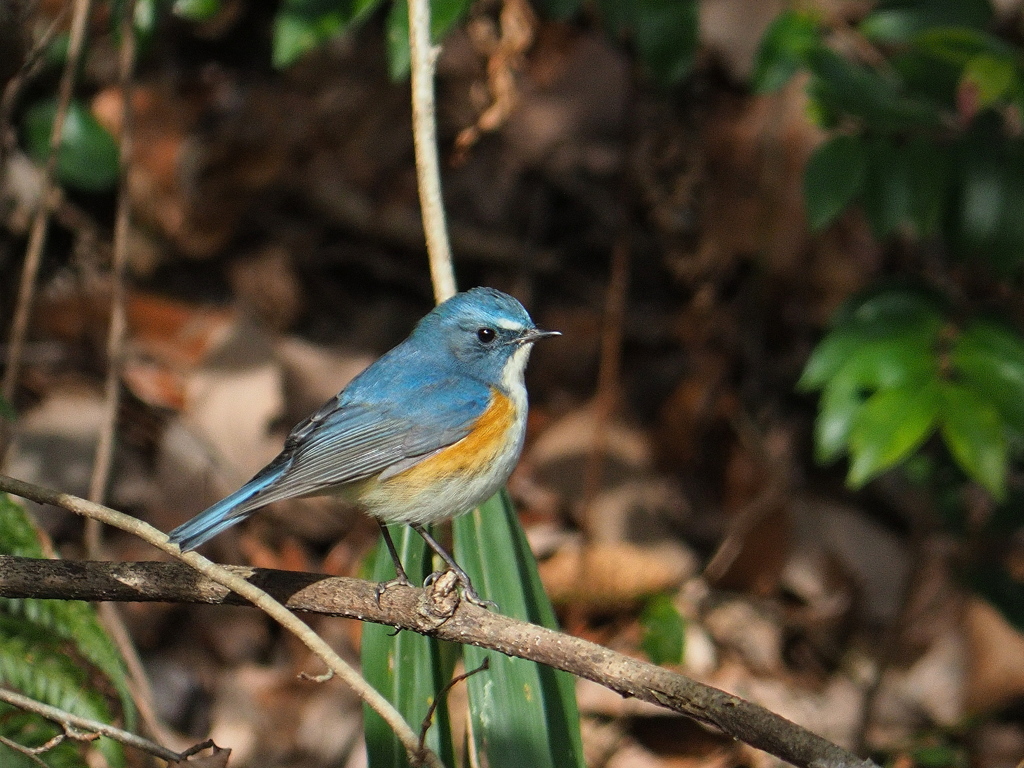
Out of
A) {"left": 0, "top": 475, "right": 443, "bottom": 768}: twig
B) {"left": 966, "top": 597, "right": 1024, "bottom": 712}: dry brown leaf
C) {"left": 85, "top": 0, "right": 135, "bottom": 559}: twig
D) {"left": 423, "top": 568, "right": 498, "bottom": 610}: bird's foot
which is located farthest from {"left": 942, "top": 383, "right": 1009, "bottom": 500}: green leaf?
{"left": 85, "top": 0, "right": 135, "bottom": 559}: twig

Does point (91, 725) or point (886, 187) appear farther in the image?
point (886, 187)

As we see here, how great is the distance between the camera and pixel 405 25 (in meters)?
3.90

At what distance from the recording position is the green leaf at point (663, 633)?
187 inches

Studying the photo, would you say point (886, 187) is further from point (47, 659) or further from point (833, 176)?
point (47, 659)

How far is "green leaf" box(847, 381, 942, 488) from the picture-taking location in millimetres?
3473

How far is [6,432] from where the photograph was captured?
538 cm

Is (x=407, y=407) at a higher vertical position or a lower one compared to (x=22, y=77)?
lower

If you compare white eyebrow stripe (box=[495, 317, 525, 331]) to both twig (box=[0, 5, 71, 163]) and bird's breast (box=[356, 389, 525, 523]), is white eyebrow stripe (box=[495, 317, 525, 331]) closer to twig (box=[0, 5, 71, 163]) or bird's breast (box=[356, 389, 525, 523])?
bird's breast (box=[356, 389, 525, 523])

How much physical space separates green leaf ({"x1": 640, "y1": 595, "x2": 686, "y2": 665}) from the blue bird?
144 cm

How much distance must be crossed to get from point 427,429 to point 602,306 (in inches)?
144

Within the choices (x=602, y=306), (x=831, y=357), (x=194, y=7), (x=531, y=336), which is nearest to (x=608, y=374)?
(x=602, y=306)

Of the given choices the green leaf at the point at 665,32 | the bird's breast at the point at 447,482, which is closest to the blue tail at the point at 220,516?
the bird's breast at the point at 447,482

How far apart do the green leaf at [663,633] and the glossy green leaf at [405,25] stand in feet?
8.32

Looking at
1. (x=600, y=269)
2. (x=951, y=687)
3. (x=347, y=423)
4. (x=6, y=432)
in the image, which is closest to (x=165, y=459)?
(x=6, y=432)
